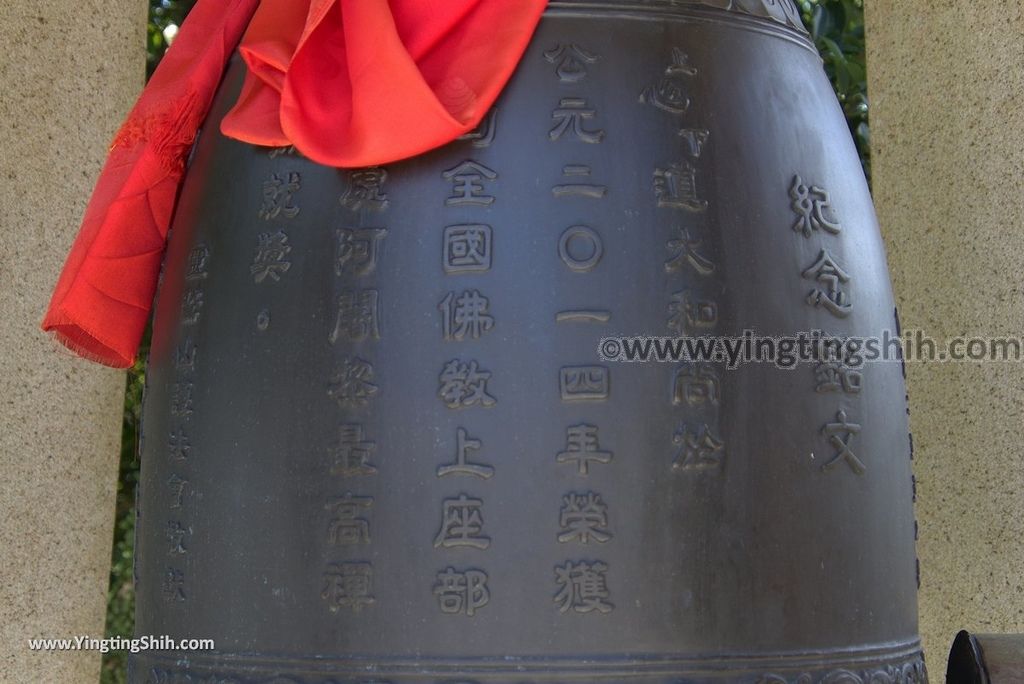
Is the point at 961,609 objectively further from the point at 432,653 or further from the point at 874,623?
the point at 432,653

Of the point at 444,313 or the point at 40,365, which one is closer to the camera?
the point at 444,313

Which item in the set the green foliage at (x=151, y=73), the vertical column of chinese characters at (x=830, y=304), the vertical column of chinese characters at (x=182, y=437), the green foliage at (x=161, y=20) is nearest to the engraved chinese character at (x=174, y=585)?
the vertical column of chinese characters at (x=182, y=437)

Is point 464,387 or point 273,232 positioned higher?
point 273,232

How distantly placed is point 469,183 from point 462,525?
18.6 inches

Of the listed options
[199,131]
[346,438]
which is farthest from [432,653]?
[199,131]

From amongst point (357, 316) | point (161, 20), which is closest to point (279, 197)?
point (357, 316)

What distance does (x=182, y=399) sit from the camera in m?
1.94

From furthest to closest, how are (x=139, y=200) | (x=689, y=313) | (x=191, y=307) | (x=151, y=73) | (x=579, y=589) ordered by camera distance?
(x=151, y=73) → (x=139, y=200) → (x=191, y=307) → (x=689, y=313) → (x=579, y=589)

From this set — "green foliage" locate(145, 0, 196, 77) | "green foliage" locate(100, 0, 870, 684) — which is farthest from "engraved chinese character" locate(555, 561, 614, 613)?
"green foliage" locate(145, 0, 196, 77)

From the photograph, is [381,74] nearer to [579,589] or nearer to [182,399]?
[182,399]

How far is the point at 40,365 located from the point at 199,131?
0.82 meters

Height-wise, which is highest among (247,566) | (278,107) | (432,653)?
(278,107)

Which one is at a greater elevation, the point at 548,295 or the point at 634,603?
the point at 548,295

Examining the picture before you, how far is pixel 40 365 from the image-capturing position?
2719 millimetres
